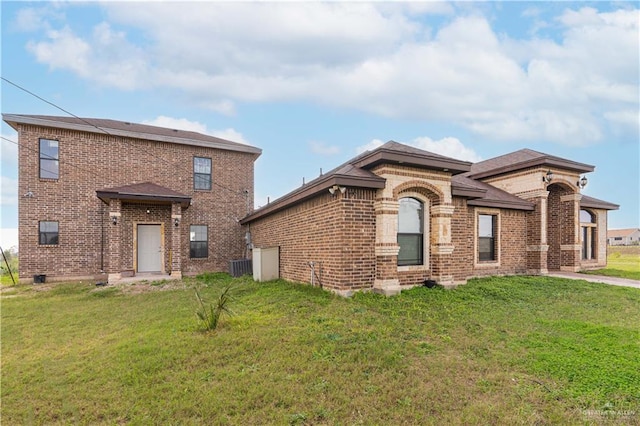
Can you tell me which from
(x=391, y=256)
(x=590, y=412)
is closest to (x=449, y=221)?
(x=391, y=256)

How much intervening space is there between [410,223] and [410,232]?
0.24 metres

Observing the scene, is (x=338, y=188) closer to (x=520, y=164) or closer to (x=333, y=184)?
(x=333, y=184)

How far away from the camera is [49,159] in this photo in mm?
12945

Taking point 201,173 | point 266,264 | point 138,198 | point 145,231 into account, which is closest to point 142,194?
point 138,198

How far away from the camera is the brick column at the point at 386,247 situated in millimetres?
7348

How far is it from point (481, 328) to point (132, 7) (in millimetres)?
10770

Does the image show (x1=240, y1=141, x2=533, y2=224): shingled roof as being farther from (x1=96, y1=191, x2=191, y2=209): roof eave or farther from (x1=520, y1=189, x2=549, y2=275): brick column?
(x1=96, y1=191, x2=191, y2=209): roof eave

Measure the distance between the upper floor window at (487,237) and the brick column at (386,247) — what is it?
551 cm

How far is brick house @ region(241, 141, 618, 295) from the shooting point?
7.29m

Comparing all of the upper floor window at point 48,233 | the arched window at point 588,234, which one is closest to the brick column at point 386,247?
the arched window at point 588,234

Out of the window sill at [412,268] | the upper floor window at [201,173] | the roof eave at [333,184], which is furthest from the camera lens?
the upper floor window at [201,173]

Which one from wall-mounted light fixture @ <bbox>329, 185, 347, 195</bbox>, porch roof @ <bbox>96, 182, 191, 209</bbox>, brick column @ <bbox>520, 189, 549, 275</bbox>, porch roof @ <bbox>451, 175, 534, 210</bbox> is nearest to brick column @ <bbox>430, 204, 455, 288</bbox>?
porch roof @ <bbox>451, 175, 534, 210</bbox>

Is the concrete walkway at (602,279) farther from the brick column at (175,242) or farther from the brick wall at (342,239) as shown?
the brick column at (175,242)

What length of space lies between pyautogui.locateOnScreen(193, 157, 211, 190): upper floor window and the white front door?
111 inches
